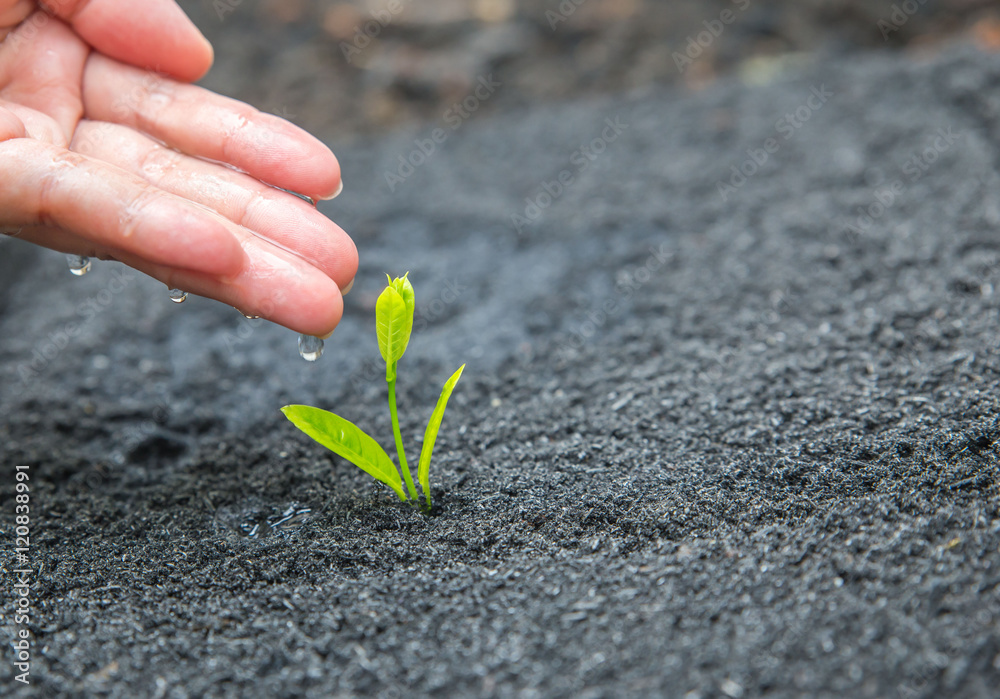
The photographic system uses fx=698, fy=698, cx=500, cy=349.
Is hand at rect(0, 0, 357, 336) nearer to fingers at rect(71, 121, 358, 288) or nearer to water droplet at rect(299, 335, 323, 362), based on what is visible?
fingers at rect(71, 121, 358, 288)

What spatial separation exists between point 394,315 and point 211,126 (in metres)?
0.81

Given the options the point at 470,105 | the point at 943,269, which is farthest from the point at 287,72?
the point at 943,269

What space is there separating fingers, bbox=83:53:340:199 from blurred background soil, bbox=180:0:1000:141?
78.9 inches

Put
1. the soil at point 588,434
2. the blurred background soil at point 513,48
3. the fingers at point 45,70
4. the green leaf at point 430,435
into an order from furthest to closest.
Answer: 1. the blurred background soil at point 513,48
2. the fingers at point 45,70
3. the green leaf at point 430,435
4. the soil at point 588,434

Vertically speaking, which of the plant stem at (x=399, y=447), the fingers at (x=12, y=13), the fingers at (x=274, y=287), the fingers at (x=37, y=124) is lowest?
the plant stem at (x=399, y=447)

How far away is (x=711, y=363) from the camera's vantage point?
2064 mm

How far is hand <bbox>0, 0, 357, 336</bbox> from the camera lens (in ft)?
4.70

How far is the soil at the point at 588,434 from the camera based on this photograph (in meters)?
1.26

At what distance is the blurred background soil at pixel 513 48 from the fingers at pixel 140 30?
1.96 meters

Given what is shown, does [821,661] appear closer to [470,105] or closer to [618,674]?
[618,674]

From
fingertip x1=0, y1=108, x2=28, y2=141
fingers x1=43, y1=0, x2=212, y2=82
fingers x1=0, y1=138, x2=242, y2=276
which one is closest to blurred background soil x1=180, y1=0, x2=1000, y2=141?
fingers x1=43, y1=0, x2=212, y2=82

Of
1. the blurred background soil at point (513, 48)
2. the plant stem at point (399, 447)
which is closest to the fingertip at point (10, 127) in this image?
the plant stem at point (399, 447)

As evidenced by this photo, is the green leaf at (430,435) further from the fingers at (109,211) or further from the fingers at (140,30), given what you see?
the fingers at (140,30)

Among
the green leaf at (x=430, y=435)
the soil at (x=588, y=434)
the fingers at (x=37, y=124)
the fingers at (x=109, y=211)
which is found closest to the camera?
the soil at (x=588, y=434)
